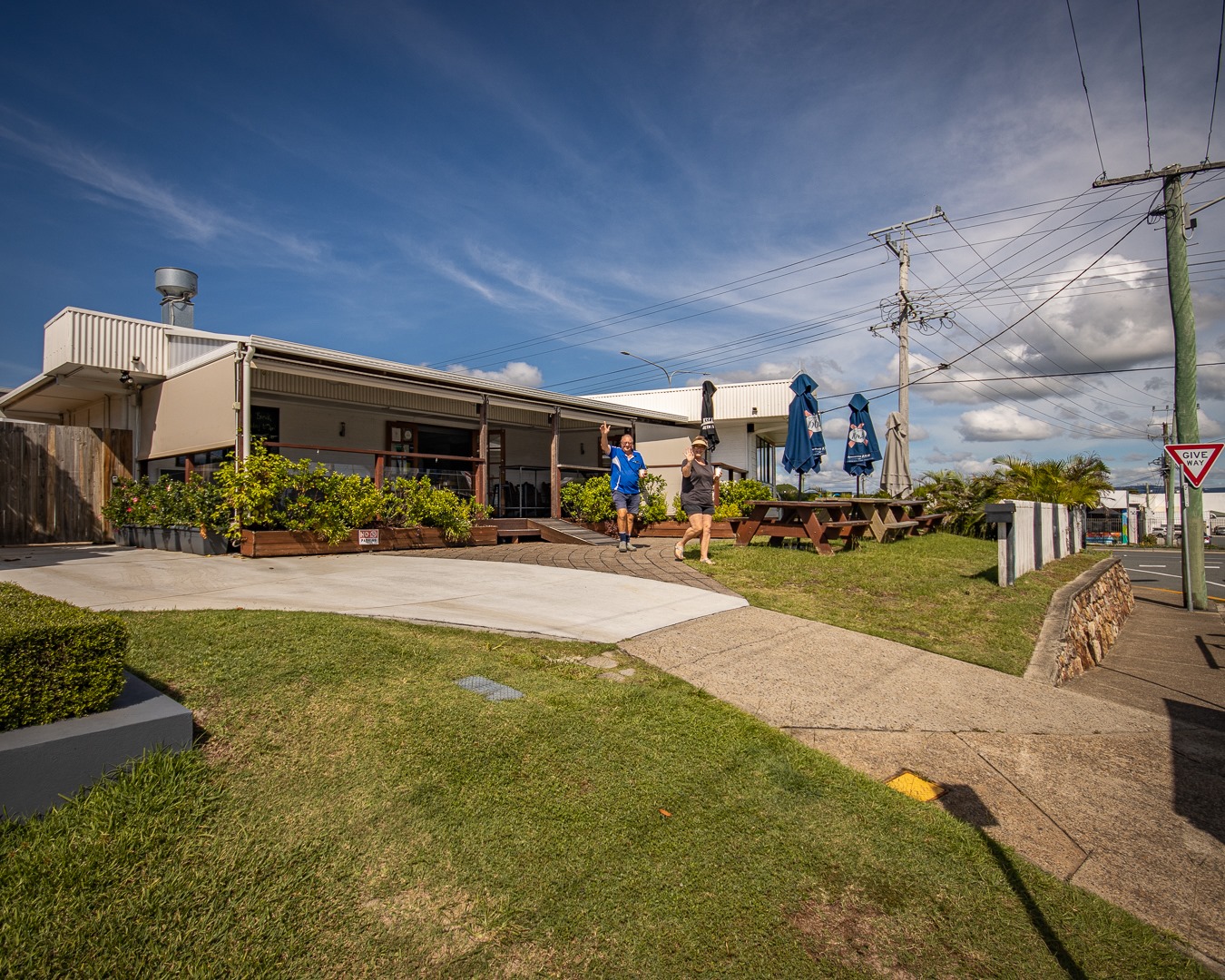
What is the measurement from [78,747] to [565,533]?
1025cm

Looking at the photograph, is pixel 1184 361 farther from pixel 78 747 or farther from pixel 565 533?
pixel 78 747

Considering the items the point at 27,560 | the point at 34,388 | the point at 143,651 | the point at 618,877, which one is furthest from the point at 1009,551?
the point at 34,388

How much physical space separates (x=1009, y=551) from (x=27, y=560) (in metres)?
12.3

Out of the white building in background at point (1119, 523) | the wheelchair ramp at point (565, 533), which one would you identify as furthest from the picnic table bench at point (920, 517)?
the white building in background at point (1119, 523)

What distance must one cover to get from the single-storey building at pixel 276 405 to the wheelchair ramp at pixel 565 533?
3.06ft

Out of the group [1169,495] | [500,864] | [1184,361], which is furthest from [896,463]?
[1169,495]

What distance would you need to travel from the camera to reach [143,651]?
3613mm

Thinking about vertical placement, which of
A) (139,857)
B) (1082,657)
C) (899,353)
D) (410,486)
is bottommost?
(1082,657)

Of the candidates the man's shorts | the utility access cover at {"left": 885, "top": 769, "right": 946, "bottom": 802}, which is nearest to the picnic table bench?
the man's shorts

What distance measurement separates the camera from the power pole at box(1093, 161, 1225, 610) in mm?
10922

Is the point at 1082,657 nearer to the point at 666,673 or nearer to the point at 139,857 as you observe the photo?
the point at 666,673

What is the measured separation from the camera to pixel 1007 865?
104 inches

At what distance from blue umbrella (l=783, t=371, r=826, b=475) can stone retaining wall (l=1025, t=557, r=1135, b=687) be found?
17.0 ft

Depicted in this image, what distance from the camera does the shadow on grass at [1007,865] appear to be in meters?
2.16
